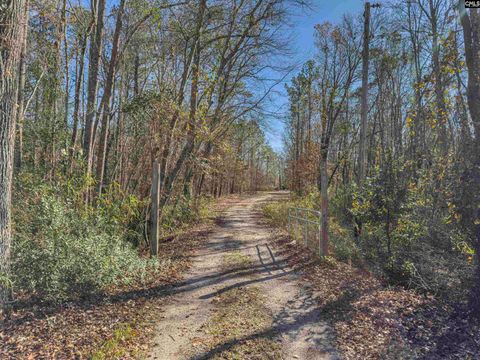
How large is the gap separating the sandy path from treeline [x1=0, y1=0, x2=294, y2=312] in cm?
135

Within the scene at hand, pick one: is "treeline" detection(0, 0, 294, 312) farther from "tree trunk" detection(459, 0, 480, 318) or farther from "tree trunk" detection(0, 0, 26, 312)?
"tree trunk" detection(459, 0, 480, 318)

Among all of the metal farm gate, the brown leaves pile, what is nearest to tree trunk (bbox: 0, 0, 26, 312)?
the brown leaves pile

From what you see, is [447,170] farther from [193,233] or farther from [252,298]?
Result: [193,233]

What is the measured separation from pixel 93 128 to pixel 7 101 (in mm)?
4141

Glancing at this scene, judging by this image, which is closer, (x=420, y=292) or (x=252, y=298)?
(x=252, y=298)

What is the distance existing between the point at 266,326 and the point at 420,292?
133 inches

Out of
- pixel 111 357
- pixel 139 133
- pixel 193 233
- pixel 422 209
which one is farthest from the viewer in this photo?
pixel 193 233

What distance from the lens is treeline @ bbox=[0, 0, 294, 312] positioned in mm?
4113

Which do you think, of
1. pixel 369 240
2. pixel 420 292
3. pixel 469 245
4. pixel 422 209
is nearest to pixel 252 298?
pixel 420 292

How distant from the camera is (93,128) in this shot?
778cm

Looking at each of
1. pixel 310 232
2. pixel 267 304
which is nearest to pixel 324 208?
pixel 310 232

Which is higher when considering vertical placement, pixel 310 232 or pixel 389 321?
pixel 310 232

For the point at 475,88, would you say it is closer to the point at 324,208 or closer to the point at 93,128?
the point at 324,208

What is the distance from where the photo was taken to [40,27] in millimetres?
5531
